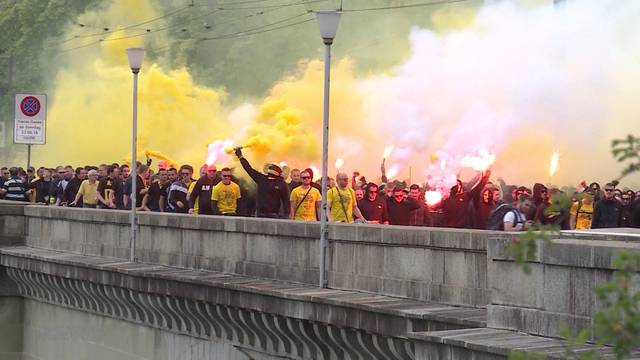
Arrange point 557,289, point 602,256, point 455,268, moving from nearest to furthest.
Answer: point 602,256, point 557,289, point 455,268

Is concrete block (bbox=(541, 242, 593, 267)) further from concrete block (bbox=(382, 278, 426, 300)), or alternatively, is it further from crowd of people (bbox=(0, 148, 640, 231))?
crowd of people (bbox=(0, 148, 640, 231))

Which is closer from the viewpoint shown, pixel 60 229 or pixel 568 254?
pixel 568 254

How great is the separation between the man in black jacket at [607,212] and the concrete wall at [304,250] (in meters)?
4.46

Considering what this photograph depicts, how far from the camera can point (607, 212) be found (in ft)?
69.7

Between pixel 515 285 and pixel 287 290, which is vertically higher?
pixel 515 285

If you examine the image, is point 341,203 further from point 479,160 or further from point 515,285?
point 515,285

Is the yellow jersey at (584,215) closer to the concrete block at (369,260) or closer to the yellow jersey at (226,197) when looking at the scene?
the yellow jersey at (226,197)

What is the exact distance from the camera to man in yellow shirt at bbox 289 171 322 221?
72.3 ft

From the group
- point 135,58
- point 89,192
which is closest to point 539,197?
point 135,58

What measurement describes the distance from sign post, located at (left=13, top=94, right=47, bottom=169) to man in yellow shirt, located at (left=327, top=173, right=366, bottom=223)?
11443mm

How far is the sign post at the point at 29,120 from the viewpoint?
3195cm

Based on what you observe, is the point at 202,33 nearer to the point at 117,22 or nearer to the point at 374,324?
the point at 117,22

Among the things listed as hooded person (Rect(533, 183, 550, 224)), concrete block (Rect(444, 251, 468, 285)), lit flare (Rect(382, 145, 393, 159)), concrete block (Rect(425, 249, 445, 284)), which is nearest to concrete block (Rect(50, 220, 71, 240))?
lit flare (Rect(382, 145, 393, 159))

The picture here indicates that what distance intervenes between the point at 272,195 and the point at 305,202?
150 centimetres
